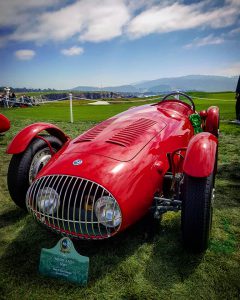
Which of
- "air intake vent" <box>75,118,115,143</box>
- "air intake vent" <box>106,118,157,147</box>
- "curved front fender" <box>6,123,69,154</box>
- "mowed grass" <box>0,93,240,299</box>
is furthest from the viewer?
"curved front fender" <box>6,123,69,154</box>

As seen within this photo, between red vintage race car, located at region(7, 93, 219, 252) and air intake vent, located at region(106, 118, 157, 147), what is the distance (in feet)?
0.03

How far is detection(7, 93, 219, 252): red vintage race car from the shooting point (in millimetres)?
2393

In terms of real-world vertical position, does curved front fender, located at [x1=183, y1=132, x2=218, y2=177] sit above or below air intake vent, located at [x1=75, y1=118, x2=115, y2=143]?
below

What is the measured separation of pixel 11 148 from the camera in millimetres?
3332

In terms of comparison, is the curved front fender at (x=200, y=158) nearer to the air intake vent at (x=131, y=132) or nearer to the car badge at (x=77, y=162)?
the air intake vent at (x=131, y=132)

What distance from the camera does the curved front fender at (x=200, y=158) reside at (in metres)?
2.47

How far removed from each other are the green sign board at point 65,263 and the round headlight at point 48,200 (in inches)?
12.1

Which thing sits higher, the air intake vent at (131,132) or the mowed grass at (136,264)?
the air intake vent at (131,132)

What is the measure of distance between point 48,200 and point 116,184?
0.62m

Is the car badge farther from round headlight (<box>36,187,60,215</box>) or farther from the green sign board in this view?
the green sign board

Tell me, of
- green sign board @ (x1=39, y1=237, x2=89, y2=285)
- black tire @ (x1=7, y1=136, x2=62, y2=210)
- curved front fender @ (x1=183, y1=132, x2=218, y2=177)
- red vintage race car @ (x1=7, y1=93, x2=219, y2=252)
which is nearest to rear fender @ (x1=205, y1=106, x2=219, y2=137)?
red vintage race car @ (x1=7, y1=93, x2=219, y2=252)

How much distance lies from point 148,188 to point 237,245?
3.50ft

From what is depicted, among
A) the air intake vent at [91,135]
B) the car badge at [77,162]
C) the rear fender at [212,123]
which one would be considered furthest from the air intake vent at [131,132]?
the rear fender at [212,123]

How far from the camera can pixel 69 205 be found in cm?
239
